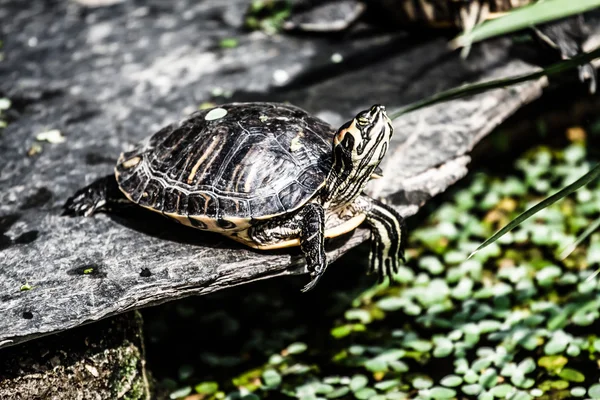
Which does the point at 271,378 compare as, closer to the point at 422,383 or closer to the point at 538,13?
the point at 422,383

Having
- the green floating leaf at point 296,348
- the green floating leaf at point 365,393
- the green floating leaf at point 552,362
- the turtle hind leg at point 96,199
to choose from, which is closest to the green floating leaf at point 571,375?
the green floating leaf at point 552,362

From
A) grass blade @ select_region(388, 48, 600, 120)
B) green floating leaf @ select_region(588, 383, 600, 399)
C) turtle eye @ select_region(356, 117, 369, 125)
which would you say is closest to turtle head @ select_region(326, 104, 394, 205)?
turtle eye @ select_region(356, 117, 369, 125)

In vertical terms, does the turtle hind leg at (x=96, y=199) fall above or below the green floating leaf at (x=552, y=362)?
above

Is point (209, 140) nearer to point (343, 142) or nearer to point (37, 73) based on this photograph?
point (343, 142)

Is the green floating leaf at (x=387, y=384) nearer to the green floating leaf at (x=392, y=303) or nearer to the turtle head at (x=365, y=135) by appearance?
the green floating leaf at (x=392, y=303)

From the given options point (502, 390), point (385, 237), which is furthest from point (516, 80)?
point (502, 390)

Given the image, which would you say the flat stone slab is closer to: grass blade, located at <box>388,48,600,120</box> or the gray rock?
the gray rock
